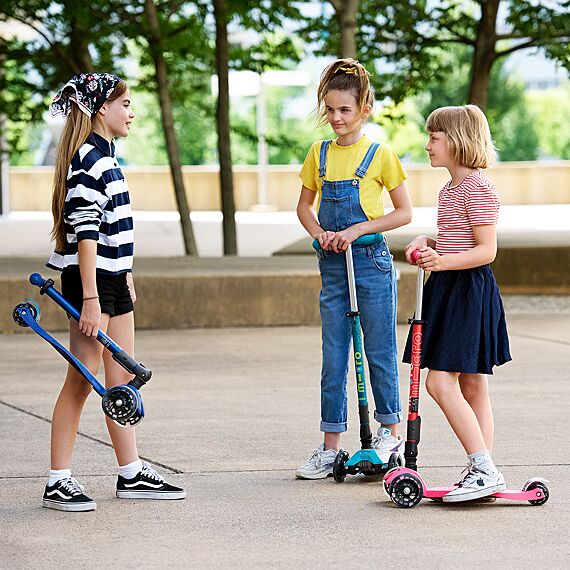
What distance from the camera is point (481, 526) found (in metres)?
4.62

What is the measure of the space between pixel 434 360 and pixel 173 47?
31.8 feet

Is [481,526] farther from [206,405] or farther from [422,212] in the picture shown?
[422,212]

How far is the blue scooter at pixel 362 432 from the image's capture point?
526cm

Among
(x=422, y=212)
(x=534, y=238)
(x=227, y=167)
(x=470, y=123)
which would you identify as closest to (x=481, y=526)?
(x=470, y=123)

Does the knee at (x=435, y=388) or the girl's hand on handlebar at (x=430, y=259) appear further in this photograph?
the knee at (x=435, y=388)

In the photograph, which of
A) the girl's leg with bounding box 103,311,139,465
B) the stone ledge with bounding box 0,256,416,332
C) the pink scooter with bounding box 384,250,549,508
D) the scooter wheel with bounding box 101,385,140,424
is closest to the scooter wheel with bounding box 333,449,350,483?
A: the pink scooter with bounding box 384,250,549,508

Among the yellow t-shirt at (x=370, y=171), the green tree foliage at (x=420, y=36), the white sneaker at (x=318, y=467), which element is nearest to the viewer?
the yellow t-shirt at (x=370, y=171)

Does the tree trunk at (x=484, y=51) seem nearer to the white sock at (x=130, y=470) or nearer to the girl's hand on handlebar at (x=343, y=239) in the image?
the girl's hand on handlebar at (x=343, y=239)

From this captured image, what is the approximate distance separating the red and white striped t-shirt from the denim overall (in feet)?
1.55

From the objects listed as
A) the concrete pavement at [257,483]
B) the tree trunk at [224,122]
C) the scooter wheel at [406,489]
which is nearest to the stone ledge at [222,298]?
the concrete pavement at [257,483]

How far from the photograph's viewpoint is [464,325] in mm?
4852

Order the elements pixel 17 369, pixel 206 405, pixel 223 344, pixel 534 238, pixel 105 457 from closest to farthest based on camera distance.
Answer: pixel 105 457 < pixel 206 405 < pixel 17 369 < pixel 223 344 < pixel 534 238

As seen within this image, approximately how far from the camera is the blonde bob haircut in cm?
486

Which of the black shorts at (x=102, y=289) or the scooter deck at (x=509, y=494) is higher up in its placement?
the black shorts at (x=102, y=289)
